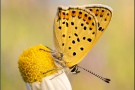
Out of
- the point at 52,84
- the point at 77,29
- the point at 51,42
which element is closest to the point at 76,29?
the point at 77,29

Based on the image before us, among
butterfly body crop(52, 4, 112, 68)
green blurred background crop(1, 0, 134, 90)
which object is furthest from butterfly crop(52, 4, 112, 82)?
green blurred background crop(1, 0, 134, 90)

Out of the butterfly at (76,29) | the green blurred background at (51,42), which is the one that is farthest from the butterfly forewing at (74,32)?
the green blurred background at (51,42)

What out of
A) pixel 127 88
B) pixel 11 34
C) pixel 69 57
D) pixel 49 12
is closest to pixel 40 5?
pixel 49 12

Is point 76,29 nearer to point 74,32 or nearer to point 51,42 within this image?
point 74,32

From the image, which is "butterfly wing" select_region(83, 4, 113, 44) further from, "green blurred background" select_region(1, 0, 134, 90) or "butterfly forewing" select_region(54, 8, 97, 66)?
"green blurred background" select_region(1, 0, 134, 90)

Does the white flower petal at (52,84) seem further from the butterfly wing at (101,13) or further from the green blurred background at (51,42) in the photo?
the green blurred background at (51,42)

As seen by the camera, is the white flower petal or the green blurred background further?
the green blurred background
